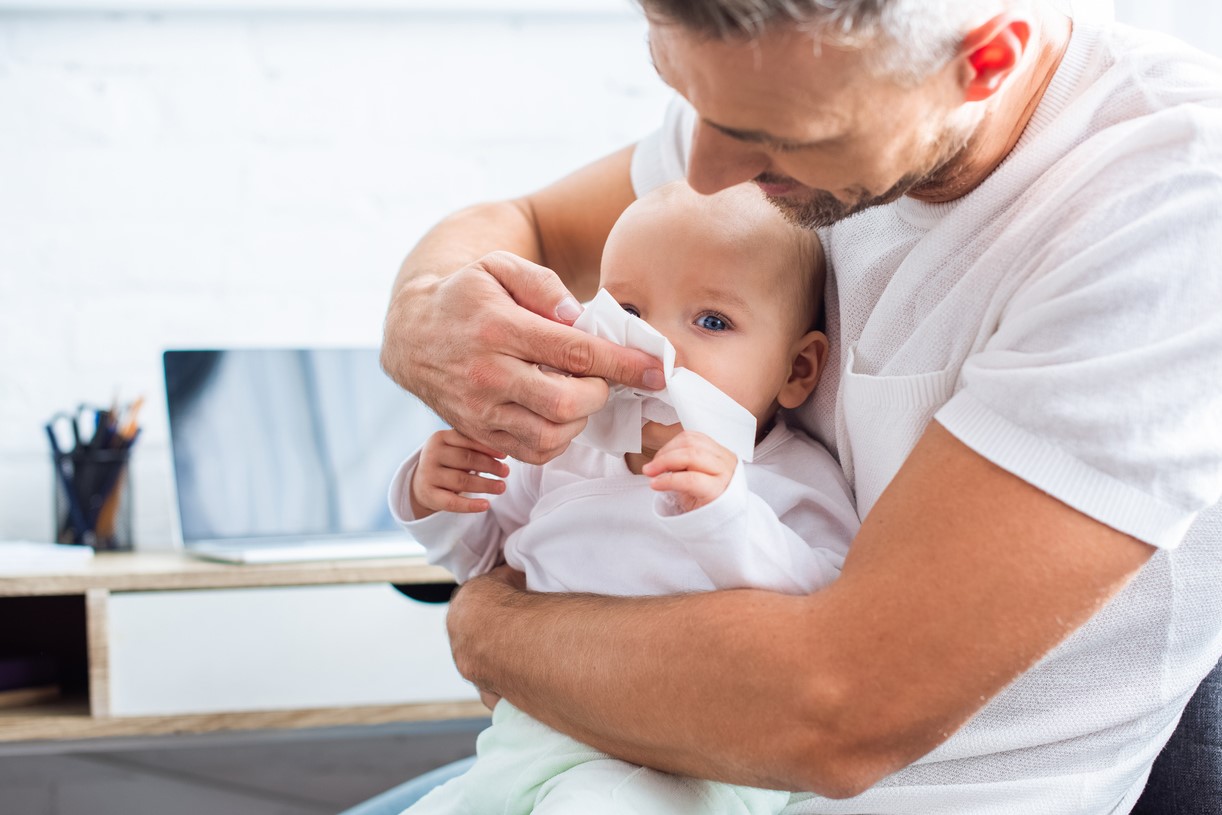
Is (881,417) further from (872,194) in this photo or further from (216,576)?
(216,576)

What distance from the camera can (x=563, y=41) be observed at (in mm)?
2250

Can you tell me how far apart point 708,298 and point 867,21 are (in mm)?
329

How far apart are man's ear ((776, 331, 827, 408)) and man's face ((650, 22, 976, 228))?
20cm

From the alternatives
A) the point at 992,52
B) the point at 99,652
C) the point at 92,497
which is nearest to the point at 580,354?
the point at 992,52

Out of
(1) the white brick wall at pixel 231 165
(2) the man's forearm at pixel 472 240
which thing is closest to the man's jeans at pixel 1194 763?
(2) the man's forearm at pixel 472 240

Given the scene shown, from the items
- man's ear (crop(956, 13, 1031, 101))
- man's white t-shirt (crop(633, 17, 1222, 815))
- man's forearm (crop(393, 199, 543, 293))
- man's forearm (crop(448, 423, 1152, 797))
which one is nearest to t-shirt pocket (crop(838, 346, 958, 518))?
man's white t-shirt (crop(633, 17, 1222, 815))

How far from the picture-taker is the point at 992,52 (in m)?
0.83

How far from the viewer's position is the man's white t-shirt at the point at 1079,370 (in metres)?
0.74

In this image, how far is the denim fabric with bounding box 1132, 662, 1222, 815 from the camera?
106 cm

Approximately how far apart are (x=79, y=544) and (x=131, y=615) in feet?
1.08

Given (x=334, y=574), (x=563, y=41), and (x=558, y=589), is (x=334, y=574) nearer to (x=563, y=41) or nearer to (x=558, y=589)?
(x=558, y=589)

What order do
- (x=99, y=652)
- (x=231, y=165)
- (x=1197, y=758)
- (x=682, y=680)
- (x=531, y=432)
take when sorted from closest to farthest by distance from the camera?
(x=682, y=680) < (x=531, y=432) < (x=1197, y=758) < (x=99, y=652) < (x=231, y=165)

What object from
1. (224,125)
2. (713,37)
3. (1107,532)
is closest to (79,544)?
(224,125)

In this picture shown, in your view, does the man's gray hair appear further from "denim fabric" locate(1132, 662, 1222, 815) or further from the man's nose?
"denim fabric" locate(1132, 662, 1222, 815)
